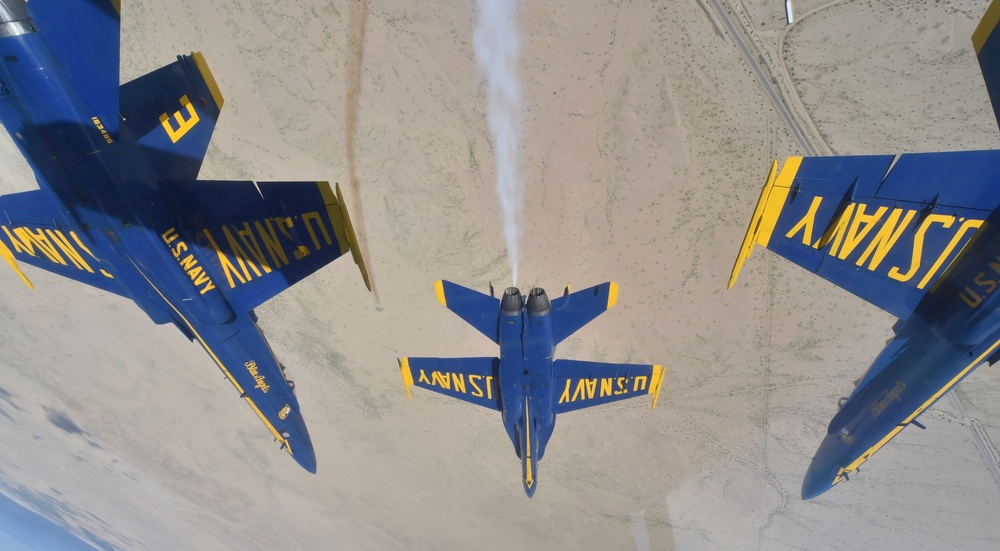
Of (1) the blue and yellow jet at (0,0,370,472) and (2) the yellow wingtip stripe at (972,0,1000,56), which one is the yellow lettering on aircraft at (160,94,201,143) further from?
(2) the yellow wingtip stripe at (972,0,1000,56)

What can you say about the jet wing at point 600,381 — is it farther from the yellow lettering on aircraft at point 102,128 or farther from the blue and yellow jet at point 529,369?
the yellow lettering on aircraft at point 102,128

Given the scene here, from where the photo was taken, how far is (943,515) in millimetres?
7969

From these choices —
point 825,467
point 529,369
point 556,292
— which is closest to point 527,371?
point 529,369

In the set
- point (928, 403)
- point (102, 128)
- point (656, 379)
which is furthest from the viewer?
point (656, 379)

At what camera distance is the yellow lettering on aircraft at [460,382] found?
666 cm

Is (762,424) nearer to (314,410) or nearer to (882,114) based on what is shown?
(882,114)

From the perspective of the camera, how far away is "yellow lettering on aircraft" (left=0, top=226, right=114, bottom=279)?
5551 millimetres

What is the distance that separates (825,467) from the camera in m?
6.94

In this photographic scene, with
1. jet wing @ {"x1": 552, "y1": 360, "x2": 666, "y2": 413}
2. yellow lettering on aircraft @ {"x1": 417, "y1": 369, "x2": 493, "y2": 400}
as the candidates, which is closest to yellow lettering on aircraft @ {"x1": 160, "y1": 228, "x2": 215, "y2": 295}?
yellow lettering on aircraft @ {"x1": 417, "y1": 369, "x2": 493, "y2": 400}

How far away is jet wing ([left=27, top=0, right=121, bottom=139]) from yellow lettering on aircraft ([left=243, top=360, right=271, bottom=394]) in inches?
126

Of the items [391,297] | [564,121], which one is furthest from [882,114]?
[391,297]

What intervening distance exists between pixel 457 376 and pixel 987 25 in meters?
7.06

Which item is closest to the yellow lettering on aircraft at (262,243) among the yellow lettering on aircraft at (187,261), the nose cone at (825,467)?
the yellow lettering on aircraft at (187,261)

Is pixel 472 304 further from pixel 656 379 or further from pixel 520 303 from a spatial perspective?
pixel 656 379
